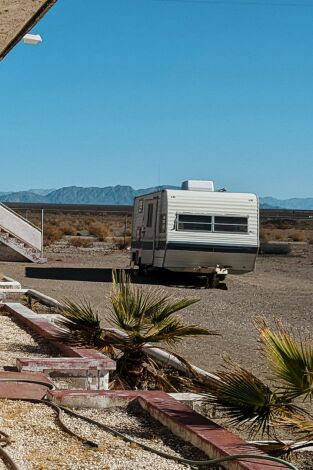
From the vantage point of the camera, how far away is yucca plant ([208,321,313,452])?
523 cm

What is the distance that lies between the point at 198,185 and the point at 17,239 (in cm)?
908

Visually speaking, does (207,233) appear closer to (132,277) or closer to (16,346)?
(132,277)

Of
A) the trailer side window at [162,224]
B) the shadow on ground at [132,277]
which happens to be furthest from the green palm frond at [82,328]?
the shadow on ground at [132,277]

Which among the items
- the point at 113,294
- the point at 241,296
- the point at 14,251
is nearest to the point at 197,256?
the point at 241,296

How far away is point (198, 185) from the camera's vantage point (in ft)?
76.3

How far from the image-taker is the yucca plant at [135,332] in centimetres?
839

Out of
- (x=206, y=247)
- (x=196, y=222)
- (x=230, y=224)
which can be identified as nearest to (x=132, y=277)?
(x=196, y=222)

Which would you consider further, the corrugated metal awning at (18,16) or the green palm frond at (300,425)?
the corrugated metal awning at (18,16)

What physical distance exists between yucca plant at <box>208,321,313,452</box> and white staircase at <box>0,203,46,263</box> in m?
24.7

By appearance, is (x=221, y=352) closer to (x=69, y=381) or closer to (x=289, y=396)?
(x=69, y=381)

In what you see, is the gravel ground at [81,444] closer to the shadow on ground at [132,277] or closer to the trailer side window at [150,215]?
the shadow on ground at [132,277]

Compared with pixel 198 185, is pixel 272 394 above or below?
below

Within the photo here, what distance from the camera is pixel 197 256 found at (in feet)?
71.6

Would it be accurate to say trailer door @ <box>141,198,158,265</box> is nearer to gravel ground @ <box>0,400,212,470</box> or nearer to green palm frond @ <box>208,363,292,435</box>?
gravel ground @ <box>0,400,212,470</box>
